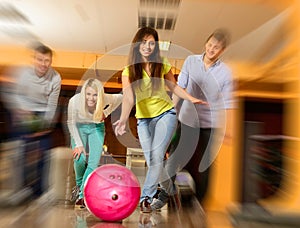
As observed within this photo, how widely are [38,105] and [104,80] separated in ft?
1.93

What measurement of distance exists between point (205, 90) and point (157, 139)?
1.68ft

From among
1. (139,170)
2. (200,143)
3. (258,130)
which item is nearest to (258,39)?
(258,130)

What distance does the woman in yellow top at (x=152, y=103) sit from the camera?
2971 mm

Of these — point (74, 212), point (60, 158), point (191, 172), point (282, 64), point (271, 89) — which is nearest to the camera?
point (282, 64)

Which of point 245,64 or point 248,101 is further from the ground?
point 245,64

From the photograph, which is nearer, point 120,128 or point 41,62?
point 120,128

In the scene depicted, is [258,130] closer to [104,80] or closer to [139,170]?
[139,170]

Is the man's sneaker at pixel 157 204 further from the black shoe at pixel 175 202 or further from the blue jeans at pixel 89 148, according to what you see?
the blue jeans at pixel 89 148

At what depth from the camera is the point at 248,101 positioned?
3.19 m

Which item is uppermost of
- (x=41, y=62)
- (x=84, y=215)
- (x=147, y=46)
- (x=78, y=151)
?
(x=147, y=46)

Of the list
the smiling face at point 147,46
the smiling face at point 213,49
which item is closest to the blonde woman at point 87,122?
the smiling face at point 147,46

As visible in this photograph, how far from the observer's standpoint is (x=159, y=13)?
3020mm

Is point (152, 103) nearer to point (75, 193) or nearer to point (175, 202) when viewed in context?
point (175, 202)

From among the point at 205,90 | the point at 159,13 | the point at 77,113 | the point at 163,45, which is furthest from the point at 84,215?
the point at 159,13
